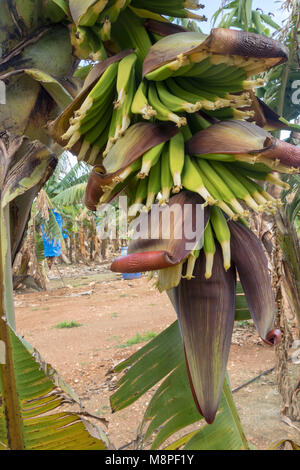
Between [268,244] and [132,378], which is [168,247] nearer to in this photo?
[132,378]

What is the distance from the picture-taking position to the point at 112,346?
3666 millimetres

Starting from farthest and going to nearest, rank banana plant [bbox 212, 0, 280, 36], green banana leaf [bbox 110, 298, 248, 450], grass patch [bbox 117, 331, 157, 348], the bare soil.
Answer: grass patch [bbox 117, 331, 157, 348], the bare soil, banana plant [bbox 212, 0, 280, 36], green banana leaf [bbox 110, 298, 248, 450]

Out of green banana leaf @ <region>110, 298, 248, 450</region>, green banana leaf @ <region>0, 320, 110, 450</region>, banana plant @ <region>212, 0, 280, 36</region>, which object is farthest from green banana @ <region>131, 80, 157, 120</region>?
banana plant @ <region>212, 0, 280, 36</region>

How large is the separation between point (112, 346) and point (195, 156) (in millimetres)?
3509

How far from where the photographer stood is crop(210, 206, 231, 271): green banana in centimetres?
36

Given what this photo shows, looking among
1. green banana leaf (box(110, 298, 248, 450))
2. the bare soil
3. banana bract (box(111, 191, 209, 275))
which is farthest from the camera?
the bare soil

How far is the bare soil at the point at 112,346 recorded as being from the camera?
224 centimetres

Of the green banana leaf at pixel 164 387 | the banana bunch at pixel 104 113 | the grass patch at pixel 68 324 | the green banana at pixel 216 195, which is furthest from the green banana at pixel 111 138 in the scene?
the grass patch at pixel 68 324

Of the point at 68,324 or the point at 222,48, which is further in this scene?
the point at 68,324

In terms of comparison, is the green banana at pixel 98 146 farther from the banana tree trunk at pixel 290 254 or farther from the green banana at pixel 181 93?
the banana tree trunk at pixel 290 254

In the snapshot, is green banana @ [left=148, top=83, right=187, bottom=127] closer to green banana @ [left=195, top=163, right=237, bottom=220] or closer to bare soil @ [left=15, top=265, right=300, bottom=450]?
green banana @ [left=195, top=163, right=237, bottom=220]

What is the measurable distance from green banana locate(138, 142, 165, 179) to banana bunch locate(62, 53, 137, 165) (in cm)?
4

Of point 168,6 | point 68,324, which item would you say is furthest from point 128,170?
point 68,324

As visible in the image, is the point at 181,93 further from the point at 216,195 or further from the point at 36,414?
the point at 36,414
